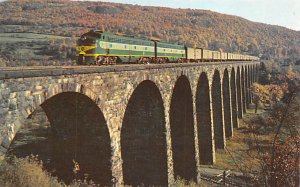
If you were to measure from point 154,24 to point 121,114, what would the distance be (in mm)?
110316

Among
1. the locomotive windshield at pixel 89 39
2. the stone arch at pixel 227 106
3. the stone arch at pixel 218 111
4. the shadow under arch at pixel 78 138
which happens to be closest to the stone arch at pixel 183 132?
the locomotive windshield at pixel 89 39

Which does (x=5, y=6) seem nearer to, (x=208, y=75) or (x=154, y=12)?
(x=154, y=12)

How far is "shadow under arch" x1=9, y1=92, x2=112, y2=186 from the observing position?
13656 millimetres

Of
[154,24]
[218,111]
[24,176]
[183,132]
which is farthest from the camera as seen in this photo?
[154,24]

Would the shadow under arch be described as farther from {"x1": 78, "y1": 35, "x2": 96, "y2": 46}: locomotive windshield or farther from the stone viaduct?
{"x1": 78, "y1": 35, "x2": 96, "y2": 46}: locomotive windshield

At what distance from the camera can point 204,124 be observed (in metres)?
30.5

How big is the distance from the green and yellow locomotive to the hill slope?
3986cm

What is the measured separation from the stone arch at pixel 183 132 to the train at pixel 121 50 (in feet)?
11.7

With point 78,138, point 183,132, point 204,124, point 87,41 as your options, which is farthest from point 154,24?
point 78,138

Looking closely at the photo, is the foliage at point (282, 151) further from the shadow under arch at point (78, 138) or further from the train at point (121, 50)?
the train at point (121, 50)

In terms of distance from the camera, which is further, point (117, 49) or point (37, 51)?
point (37, 51)

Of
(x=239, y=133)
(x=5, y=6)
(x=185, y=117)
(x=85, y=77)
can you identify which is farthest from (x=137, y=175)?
(x=5, y=6)

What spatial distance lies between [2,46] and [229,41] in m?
115

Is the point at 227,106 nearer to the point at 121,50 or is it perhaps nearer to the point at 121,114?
the point at 121,50
